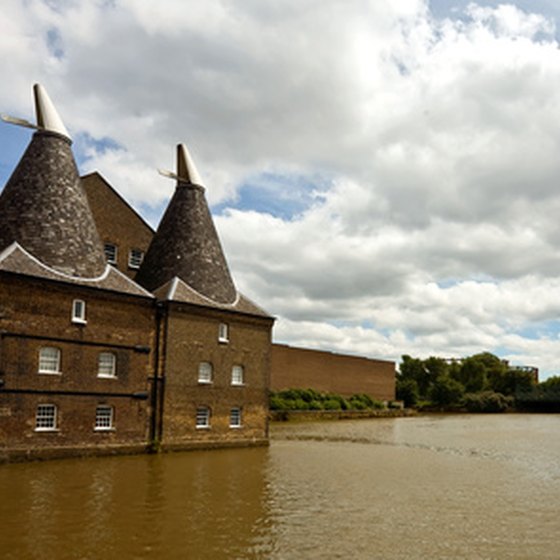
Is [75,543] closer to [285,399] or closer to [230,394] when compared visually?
[230,394]

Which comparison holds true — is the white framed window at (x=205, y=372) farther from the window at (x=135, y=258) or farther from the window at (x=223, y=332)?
the window at (x=135, y=258)

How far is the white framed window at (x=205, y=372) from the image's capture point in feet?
85.4

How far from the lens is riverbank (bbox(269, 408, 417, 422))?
50894 mm

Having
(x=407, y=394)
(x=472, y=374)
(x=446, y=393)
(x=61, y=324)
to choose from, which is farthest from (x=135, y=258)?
(x=472, y=374)

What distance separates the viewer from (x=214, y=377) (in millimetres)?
26391

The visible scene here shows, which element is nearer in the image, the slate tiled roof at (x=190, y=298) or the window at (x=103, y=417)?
the window at (x=103, y=417)

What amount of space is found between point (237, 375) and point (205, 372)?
6.09 ft

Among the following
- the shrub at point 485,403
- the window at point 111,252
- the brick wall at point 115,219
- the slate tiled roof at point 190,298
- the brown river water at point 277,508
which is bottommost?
the brown river water at point 277,508

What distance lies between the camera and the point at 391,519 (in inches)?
556

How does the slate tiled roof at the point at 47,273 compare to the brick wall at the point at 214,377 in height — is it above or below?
above

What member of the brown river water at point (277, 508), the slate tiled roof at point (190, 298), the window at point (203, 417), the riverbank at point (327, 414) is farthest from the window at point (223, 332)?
the riverbank at point (327, 414)

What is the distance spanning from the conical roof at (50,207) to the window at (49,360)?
2.73m

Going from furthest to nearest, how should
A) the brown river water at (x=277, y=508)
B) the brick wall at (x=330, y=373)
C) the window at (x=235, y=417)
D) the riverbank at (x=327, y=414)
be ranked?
the brick wall at (x=330, y=373), the riverbank at (x=327, y=414), the window at (x=235, y=417), the brown river water at (x=277, y=508)

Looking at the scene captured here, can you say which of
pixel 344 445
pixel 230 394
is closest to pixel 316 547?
pixel 230 394
